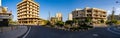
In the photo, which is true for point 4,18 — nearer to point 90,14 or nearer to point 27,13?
point 27,13

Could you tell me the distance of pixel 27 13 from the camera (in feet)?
433

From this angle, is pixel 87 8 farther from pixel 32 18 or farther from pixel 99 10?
pixel 32 18

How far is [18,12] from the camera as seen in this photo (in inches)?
5748

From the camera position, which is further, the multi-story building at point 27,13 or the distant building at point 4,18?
the multi-story building at point 27,13

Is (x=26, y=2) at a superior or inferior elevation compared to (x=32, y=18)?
superior

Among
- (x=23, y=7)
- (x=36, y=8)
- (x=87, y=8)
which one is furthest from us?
(x=36, y=8)

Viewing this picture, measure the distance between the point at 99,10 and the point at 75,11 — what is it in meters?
16.5

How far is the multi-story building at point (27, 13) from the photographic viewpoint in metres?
132

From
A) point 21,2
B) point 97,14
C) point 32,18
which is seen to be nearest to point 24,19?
point 32,18

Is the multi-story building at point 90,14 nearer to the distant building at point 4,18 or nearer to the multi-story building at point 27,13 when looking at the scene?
the multi-story building at point 27,13

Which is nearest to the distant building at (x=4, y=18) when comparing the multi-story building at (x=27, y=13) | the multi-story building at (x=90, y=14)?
the multi-story building at (x=27, y=13)

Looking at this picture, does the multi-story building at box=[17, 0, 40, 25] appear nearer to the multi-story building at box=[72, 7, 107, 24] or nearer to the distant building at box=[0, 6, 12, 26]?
the multi-story building at box=[72, 7, 107, 24]

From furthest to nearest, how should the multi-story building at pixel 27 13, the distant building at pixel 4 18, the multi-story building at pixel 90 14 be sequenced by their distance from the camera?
1. the multi-story building at pixel 27 13
2. the multi-story building at pixel 90 14
3. the distant building at pixel 4 18

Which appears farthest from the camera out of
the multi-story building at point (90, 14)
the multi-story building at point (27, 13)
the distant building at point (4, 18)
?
the multi-story building at point (27, 13)
